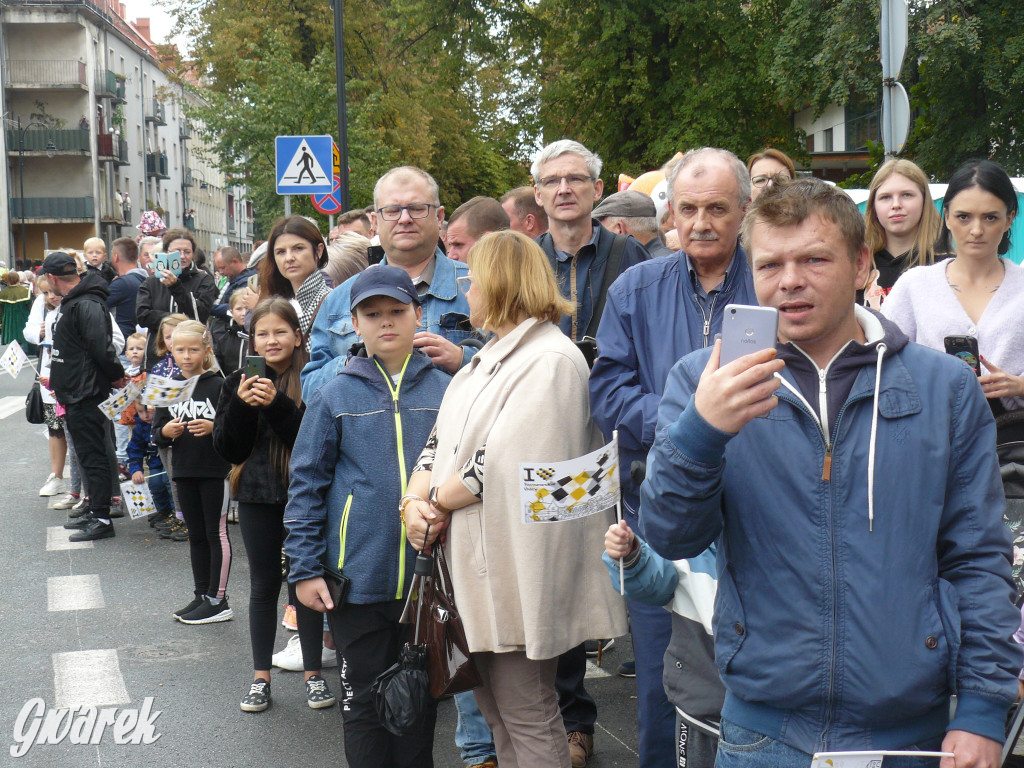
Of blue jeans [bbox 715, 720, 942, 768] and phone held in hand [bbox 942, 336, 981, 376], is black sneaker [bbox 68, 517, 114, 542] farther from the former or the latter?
blue jeans [bbox 715, 720, 942, 768]

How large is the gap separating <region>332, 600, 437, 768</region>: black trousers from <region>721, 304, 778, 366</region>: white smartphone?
2200 millimetres

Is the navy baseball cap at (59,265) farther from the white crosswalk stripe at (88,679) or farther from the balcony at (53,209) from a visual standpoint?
the balcony at (53,209)

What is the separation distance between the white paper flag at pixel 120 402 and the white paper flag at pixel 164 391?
1952 mm

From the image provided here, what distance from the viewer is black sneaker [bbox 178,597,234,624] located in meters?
6.97

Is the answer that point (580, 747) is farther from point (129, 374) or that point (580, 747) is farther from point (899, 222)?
point (129, 374)

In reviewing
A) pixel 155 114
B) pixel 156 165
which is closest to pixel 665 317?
pixel 156 165

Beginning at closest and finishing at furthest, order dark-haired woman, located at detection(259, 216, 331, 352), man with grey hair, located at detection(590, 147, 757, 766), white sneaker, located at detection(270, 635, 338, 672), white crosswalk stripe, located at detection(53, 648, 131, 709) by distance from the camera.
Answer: man with grey hair, located at detection(590, 147, 757, 766)
white crosswalk stripe, located at detection(53, 648, 131, 709)
dark-haired woman, located at detection(259, 216, 331, 352)
white sneaker, located at detection(270, 635, 338, 672)

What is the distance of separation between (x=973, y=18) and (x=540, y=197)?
1416 cm

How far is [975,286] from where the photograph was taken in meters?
4.17

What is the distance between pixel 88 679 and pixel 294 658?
3.46ft

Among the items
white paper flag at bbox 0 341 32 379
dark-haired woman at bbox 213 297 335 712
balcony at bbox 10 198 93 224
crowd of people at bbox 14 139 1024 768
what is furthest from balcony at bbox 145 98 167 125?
dark-haired woman at bbox 213 297 335 712

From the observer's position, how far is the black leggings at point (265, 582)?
5.42m

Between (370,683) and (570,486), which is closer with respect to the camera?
(570,486)

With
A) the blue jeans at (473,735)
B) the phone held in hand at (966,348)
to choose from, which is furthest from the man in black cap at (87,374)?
the phone held in hand at (966,348)
